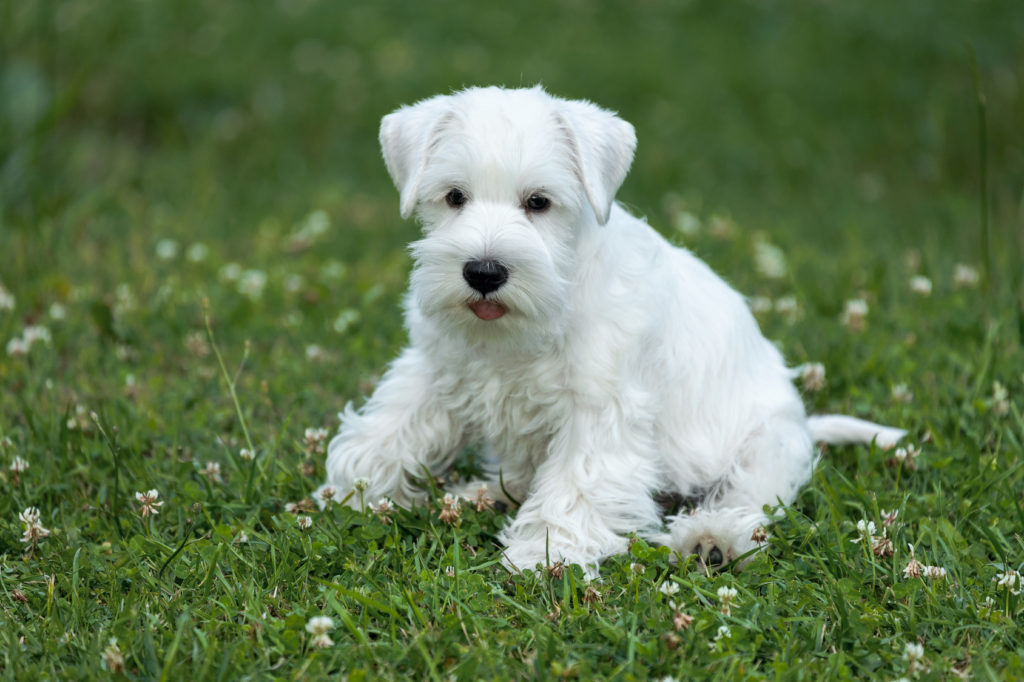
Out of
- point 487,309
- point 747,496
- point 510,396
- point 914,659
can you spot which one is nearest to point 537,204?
point 487,309

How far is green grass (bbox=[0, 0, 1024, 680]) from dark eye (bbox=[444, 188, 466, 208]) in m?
0.99

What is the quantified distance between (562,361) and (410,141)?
83cm

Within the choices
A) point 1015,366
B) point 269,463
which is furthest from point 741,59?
point 269,463

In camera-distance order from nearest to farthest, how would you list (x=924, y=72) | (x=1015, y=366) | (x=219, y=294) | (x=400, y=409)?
(x=400, y=409), (x=1015, y=366), (x=219, y=294), (x=924, y=72)

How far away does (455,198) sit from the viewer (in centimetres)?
332

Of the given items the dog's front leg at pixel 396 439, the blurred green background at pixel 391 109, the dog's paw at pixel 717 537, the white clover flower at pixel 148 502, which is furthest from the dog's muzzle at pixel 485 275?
the blurred green background at pixel 391 109

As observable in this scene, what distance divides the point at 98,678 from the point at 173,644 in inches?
7.5

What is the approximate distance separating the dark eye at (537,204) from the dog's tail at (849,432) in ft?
4.48

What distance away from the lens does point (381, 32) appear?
9.44m

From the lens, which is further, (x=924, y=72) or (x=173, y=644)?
(x=924, y=72)

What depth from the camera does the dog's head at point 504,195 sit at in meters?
3.10

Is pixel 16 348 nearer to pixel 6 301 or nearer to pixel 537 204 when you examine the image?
pixel 6 301

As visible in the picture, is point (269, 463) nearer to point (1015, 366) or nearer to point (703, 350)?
point (703, 350)

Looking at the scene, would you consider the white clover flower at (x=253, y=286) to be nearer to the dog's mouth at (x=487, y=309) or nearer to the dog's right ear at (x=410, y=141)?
the dog's right ear at (x=410, y=141)
